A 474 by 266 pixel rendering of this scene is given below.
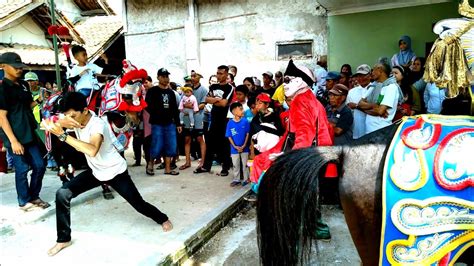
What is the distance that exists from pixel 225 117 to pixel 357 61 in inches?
145

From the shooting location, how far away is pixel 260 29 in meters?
9.48

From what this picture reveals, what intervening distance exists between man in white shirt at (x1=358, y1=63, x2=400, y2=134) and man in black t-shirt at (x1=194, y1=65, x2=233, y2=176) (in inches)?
94.2

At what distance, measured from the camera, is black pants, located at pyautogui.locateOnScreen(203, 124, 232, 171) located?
20.7 feet

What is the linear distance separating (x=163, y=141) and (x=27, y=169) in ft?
7.45

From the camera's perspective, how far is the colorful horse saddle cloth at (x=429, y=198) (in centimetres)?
166

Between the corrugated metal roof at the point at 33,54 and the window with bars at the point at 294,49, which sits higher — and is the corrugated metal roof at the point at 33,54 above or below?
above

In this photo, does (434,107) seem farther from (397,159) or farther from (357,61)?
(397,159)

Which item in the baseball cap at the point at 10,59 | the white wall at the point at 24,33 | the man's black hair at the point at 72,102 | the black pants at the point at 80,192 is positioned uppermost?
the white wall at the point at 24,33

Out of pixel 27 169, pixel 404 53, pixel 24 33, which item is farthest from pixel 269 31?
pixel 24 33

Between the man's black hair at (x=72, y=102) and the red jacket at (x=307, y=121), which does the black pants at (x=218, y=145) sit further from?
the man's black hair at (x=72, y=102)

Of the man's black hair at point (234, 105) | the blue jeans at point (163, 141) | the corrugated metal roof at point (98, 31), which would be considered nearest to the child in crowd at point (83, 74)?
the blue jeans at point (163, 141)

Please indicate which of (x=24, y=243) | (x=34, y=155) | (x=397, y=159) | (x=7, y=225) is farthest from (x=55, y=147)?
(x=397, y=159)

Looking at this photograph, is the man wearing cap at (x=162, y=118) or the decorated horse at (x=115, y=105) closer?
the decorated horse at (x=115, y=105)

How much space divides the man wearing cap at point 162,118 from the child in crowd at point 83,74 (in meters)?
1.12
